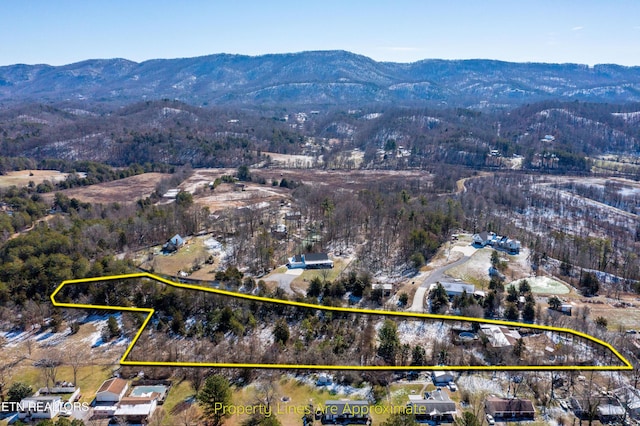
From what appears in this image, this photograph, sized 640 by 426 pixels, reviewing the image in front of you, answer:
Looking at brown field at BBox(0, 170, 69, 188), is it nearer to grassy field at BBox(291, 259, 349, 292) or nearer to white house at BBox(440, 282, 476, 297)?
grassy field at BBox(291, 259, 349, 292)

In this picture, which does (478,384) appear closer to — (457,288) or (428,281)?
(457,288)

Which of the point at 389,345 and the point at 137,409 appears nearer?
the point at 137,409

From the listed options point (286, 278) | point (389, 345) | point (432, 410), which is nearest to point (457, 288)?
point (389, 345)

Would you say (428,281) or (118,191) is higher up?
(118,191)

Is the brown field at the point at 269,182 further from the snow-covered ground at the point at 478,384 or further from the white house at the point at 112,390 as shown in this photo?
the snow-covered ground at the point at 478,384

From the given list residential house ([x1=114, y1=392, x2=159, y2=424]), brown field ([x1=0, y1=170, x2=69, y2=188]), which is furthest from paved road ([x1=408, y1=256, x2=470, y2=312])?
→ brown field ([x1=0, y1=170, x2=69, y2=188])

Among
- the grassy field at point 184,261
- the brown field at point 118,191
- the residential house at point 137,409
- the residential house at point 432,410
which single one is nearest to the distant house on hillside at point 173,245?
the grassy field at point 184,261
